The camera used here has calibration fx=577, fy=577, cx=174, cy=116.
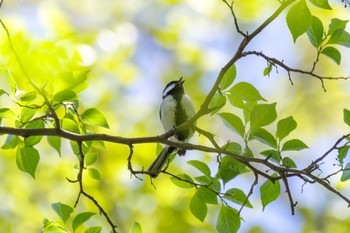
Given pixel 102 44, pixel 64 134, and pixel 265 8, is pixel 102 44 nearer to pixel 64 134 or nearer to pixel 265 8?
pixel 265 8

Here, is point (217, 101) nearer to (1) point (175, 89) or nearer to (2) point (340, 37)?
(2) point (340, 37)

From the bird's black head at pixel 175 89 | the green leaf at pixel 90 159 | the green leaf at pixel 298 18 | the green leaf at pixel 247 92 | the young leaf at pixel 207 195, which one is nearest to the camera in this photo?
the green leaf at pixel 298 18

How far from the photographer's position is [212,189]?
Answer: 1418 millimetres

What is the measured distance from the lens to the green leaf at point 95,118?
1473 millimetres

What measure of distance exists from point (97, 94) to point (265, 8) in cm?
134

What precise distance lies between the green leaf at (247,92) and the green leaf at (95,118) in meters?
0.36

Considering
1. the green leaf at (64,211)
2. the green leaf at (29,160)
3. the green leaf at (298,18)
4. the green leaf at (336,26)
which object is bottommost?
the green leaf at (64,211)

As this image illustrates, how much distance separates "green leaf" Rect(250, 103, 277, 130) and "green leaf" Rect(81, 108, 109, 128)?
1.25 ft

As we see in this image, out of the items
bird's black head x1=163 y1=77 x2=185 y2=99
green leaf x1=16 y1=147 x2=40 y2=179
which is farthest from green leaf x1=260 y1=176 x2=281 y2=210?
bird's black head x1=163 y1=77 x2=185 y2=99

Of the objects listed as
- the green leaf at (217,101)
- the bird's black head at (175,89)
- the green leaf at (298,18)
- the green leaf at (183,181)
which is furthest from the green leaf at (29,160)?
the bird's black head at (175,89)

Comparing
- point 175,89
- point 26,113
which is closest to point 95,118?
point 26,113

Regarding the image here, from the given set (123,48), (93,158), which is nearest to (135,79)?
(123,48)

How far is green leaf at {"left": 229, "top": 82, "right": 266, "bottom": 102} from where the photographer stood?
1.32 m

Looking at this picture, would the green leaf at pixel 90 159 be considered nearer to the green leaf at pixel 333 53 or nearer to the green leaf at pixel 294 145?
the green leaf at pixel 294 145
